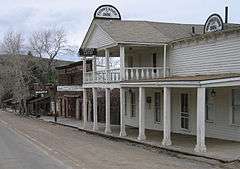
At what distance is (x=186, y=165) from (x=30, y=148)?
8110 mm

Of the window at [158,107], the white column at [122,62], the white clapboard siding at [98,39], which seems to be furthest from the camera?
the window at [158,107]

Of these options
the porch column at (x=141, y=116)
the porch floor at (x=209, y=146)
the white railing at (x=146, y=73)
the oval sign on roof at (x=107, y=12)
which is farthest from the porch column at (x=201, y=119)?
the oval sign on roof at (x=107, y=12)

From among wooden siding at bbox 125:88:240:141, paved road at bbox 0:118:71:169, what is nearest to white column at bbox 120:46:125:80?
wooden siding at bbox 125:88:240:141

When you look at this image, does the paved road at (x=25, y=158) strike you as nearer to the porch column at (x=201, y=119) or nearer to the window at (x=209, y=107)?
the porch column at (x=201, y=119)

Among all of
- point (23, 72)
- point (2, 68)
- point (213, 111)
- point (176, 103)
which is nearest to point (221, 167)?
point (213, 111)

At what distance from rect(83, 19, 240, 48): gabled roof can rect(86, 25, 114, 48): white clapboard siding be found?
0.29 m

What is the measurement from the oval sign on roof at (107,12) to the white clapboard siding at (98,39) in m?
0.81

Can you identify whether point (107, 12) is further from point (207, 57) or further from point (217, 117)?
point (217, 117)

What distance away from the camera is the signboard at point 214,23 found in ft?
77.6

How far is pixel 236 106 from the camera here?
69.4ft

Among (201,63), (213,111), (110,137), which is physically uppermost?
(201,63)

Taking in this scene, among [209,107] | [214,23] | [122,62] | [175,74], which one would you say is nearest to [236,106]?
[209,107]

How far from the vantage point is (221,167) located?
15.1 m

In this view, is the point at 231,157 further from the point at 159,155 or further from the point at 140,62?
the point at 140,62
